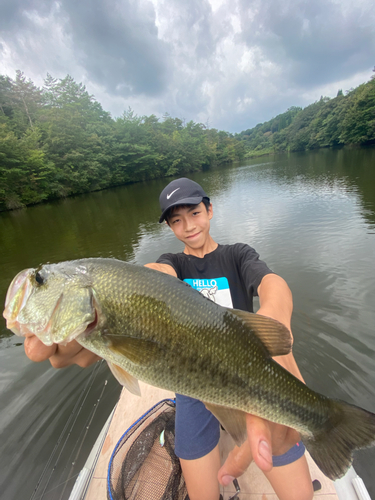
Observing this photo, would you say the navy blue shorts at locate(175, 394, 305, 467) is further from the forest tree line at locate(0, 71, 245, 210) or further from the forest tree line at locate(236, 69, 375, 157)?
the forest tree line at locate(236, 69, 375, 157)

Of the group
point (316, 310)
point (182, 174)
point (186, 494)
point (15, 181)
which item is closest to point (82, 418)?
point (186, 494)

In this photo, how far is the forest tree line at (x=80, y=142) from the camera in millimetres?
28833

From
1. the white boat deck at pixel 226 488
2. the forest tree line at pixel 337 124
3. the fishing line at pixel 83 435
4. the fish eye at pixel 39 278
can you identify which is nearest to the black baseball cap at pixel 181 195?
the fish eye at pixel 39 278

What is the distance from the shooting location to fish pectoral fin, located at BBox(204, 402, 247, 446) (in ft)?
4.57

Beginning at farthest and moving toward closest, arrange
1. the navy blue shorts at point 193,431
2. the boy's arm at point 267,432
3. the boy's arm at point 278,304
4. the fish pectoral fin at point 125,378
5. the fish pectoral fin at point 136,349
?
the navy blue shorts at point 193,431, the boy's arm at point 278,304, the fish pectoral fin at point 125,378, the fish pectoral fin at point 136,349, the boy's arm at point 267,432

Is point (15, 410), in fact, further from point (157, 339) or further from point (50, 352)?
point (157, 339)

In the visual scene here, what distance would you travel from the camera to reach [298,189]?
1920cm

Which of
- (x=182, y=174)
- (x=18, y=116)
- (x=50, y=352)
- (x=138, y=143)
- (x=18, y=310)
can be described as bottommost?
(x=182, y=174)

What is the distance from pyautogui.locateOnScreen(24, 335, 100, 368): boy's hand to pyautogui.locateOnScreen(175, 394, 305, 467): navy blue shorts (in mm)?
1160

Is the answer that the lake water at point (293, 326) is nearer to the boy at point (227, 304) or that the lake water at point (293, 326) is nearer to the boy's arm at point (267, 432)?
the boy at point (227, 304)

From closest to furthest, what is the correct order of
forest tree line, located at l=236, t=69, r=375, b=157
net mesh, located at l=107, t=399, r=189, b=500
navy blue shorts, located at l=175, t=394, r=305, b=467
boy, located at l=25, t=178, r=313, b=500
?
boy, located at l=25, t=178, r=313, b=500, net mesh, located at l=107, t=399, r=189, b=500, navy blue shorts, located at l=175, t=394, r=305, b=467, forest tree line, located at l=236, t=69, r=375, b=157

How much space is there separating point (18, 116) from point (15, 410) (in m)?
49.2

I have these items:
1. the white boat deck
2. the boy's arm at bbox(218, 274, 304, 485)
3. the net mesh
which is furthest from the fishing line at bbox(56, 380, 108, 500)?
the boy's arm at bbox(218, 274, 304, 485)

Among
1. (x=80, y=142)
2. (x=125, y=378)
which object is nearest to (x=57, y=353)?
(x=125, y=378)
